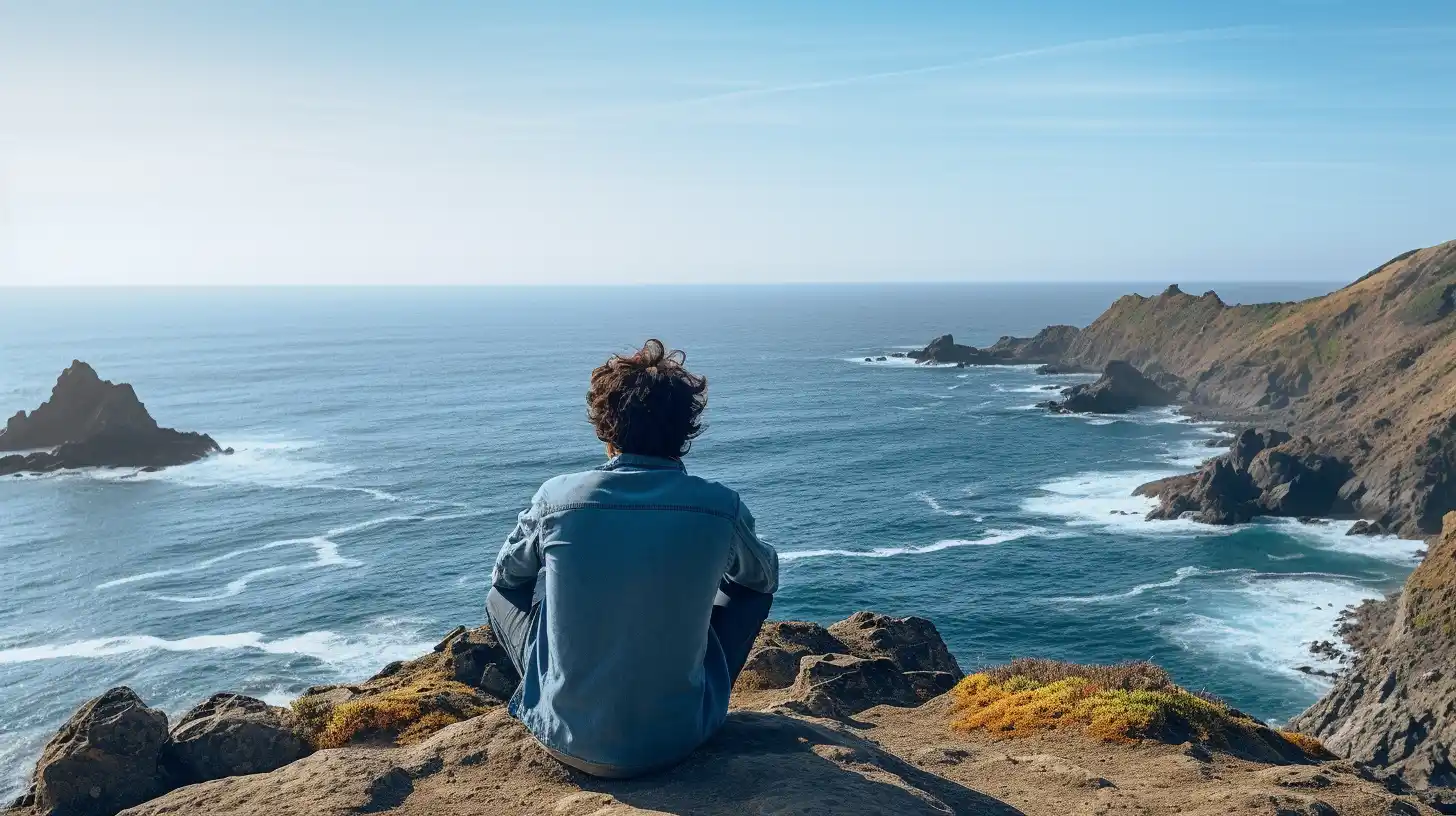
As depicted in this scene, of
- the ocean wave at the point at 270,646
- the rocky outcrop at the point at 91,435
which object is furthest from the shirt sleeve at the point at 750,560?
the rocky outcrop at the point at 91,435

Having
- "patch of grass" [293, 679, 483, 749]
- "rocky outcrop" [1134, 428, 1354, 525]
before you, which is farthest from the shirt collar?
"rocky outcrop" [1134, 428, 1354, 525]

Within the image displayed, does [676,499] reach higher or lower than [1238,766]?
higher

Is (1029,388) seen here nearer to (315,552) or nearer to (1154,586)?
(1154,586)

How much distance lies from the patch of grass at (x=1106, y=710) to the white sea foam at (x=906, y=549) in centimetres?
4012

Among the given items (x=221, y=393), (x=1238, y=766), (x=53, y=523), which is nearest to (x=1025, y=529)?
(x=1238, y=766)

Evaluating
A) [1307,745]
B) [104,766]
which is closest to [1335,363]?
[1307,745]

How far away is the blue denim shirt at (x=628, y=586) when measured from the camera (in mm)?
5824

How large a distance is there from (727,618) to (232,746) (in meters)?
8.18

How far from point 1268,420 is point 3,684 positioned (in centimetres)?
9660

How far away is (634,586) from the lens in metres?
5.82

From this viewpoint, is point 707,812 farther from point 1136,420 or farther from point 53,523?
point 1136,420

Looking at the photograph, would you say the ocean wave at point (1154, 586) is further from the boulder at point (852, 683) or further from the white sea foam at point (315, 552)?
the white sea foam at point (315, 552)

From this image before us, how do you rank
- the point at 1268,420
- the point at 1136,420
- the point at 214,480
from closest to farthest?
the point at 214,480 < the point at 1268,420 < the point at 1136,420

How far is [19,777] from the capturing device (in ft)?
104
